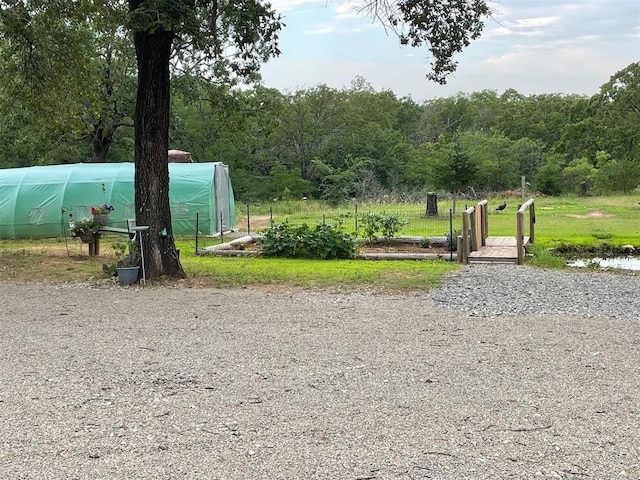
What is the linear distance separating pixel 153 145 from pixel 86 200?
33.4ft

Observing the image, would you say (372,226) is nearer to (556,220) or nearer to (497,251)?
(497,251)

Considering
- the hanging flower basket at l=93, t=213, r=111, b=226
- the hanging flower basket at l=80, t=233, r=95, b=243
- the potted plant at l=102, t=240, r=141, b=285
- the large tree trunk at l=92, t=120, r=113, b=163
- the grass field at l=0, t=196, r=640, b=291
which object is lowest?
the grass field at l=0, t=196, r=640, b=291

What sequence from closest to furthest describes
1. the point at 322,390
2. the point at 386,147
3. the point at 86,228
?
the point at 322,390 → the point at 86,228 → the point at 386,147

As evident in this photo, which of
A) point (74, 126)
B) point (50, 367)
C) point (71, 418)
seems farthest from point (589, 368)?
point (74, 126)

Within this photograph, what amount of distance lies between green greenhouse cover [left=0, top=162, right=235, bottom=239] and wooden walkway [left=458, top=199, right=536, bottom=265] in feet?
26.2

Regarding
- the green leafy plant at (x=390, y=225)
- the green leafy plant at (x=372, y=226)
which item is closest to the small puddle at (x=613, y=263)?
the green leafy plant at (x=390, y=225)

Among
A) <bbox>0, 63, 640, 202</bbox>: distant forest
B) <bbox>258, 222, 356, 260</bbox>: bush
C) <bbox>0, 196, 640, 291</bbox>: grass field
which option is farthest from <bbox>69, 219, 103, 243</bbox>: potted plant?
<bbox>0, 63, 640, 202</bbox>: distant forest

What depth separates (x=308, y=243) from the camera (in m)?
14.4

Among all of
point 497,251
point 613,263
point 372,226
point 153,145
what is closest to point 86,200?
point 372,226

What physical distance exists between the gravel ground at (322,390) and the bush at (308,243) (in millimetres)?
5562

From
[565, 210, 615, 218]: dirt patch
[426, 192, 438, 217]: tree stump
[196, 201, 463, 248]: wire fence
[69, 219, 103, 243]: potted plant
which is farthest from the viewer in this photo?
[426, 192, 438, 217]: tree stump

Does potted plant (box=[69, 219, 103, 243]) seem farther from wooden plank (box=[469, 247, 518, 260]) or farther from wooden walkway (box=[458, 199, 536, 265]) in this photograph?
wooden plank (box=[469, 247, 518, 260])

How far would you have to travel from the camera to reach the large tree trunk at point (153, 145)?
10.5m

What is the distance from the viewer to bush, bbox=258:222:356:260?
46.5ft
